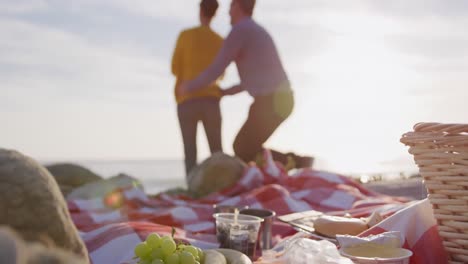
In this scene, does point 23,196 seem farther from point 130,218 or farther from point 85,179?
point 85,179

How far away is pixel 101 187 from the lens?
5.12 meters

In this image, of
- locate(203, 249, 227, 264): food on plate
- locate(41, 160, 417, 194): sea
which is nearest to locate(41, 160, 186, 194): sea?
locate(41, 160, 417, 194): sea

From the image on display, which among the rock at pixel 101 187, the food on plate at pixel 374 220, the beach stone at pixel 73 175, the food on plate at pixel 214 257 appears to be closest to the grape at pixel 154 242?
the food on plate at pixel 214 257

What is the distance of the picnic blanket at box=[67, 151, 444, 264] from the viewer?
2.45m

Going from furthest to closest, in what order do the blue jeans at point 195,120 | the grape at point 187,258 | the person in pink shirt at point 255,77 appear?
the blue jeans at point 195,120 < the person in pink shirt at point 255,77 < the grape at point 187,258

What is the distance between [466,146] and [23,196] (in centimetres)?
129

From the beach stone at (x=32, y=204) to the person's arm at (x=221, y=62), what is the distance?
3.55 metres

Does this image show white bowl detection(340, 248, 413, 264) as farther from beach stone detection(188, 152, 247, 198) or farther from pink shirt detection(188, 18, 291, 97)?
pink shirt detection(188, 18, 291, 97)

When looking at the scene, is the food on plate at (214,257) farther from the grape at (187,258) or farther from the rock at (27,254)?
the rock at (27,254)

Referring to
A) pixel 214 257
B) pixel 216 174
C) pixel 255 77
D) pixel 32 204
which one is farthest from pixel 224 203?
pixel 32 204

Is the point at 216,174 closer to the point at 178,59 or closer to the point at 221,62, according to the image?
the point at 221,62

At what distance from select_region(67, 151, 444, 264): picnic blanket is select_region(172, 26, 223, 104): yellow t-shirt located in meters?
1.18

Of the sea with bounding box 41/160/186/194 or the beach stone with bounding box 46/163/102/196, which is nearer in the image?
the beach stone with bounding box 46/163/102/196

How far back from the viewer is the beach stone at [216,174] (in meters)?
4.89
